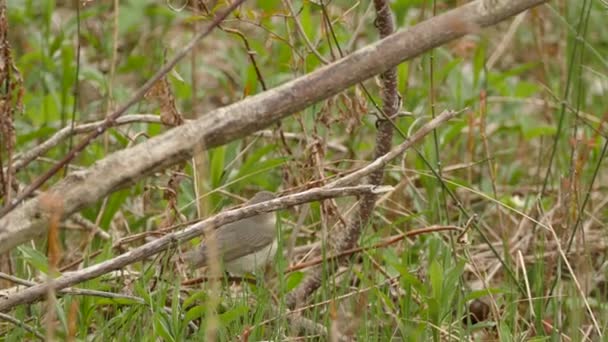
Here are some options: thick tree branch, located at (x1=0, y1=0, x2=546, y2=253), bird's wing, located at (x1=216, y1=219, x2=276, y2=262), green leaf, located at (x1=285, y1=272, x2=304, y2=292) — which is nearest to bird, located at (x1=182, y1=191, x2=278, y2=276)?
bird's wing, located at (x1=216, y1=219, x2=276, y2=262)

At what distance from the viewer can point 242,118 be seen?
258cm

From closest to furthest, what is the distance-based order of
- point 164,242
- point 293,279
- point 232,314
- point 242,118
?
point 242,118 < point 232,314 < point 164,242 < point 293,279

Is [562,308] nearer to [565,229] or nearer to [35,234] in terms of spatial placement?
[565,229]

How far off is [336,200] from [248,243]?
606 mm

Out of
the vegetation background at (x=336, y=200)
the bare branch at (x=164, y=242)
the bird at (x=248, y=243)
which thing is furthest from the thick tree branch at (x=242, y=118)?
the bird at (x=248, y=243)

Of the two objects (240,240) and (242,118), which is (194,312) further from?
(242,118)

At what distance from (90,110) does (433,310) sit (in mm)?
2850

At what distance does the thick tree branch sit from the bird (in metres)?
1.77

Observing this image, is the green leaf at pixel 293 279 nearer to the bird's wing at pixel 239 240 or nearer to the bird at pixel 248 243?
the bird at pixel 248 243

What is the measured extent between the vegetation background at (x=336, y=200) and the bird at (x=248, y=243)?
0.29ft

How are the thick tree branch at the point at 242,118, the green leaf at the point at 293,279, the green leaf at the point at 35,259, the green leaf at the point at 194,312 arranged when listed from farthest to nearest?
the green leaf at the point at 293,279 → the green leaf at the point at 35,259 → the green leaf at the point at 194,312 → the thick tree branch at the point at 242,118

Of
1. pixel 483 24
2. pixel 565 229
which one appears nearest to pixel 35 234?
pixel 483 24

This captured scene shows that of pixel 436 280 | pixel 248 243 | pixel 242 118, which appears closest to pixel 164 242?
pixel 436 280

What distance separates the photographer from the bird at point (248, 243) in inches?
180
